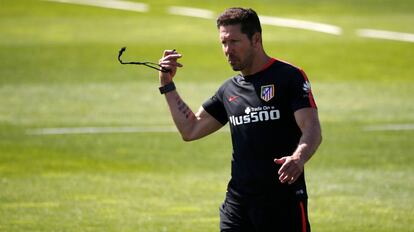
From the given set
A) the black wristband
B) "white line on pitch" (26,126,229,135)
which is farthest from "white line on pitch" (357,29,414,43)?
the black wristband

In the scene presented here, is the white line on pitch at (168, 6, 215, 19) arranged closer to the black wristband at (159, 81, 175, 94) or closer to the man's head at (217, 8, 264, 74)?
the black wristband at (159, 81, 175, 94)

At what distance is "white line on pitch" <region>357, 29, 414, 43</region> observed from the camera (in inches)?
1211

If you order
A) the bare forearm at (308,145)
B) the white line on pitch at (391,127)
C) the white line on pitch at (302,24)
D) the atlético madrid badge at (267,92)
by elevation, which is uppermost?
the atlético madrid badge at (267,92)

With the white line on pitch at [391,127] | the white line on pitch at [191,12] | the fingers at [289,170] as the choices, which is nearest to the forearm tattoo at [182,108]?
the fingers at [289,170]

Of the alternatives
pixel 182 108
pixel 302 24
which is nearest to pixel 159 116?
pixel 302 24

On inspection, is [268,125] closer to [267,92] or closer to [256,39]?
[267,92]

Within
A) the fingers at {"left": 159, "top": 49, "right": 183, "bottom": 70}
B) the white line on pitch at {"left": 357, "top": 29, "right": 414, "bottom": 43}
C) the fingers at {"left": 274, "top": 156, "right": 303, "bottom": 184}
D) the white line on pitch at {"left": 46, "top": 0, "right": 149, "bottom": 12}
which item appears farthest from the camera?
the white line on pitch at {"left": 46, "top": 0, "right": 149, "bottom": 12}

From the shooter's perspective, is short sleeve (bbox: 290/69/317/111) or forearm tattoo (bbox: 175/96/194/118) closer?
short sleeve (bbox: 290/69/317/111)

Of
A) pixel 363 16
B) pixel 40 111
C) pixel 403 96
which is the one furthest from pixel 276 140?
pixel 363 16

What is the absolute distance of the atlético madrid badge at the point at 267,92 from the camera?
8.23 m

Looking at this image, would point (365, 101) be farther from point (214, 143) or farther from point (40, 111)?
point (40, 111)

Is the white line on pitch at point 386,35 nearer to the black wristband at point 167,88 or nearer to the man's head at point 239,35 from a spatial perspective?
the black wristband at point 167,88

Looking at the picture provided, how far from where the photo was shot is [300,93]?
8.11 metres

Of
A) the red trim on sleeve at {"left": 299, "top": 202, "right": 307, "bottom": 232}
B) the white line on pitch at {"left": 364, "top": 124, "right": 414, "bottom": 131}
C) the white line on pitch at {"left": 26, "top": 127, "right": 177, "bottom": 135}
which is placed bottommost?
the white line on pitch at {"left": 26, "top": 127, "right": 177, "bottom": 135}
